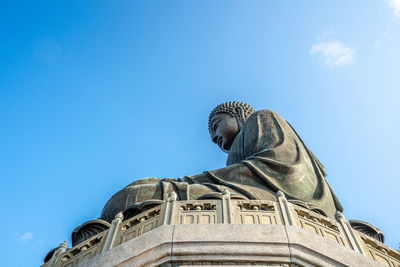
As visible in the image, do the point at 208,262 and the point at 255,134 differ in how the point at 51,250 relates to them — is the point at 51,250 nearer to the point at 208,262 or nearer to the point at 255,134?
the point at 208,262

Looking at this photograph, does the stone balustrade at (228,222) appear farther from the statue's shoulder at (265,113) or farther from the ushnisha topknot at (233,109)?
the ushnisha topknot at (233,109)

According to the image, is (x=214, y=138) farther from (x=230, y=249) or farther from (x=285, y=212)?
(x=230, y=249)

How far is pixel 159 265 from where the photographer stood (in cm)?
599

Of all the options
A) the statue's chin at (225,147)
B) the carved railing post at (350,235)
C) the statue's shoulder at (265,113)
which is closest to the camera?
the carved railing post at (350,235)

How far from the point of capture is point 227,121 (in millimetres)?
17141

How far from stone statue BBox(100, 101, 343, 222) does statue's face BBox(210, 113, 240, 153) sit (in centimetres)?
185

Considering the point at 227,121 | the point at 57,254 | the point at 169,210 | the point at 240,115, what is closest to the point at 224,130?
the point at 227,121

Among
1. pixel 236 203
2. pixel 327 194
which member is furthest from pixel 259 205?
pixel 327 194

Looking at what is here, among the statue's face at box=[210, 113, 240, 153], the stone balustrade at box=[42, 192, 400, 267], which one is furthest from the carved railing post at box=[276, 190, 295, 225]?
the statue's face at box=[210, 113, 240, 153]

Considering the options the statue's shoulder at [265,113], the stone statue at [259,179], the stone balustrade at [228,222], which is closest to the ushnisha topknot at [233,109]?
the statue's shoulder at [265,113]

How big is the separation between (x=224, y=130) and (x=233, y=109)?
1.14 m

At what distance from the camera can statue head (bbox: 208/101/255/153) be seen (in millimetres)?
16891

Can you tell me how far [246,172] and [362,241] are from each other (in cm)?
465

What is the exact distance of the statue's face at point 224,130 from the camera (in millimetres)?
16844
